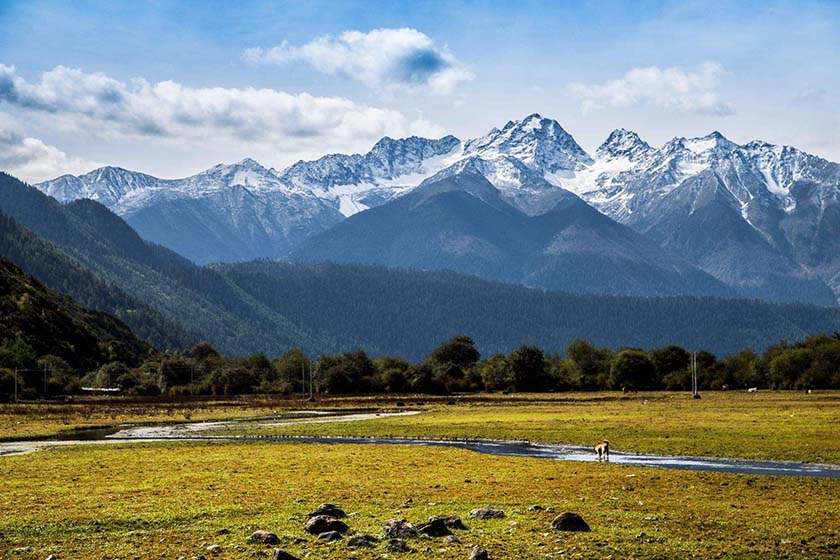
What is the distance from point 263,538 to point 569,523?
9.70 m

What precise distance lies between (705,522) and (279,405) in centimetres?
12245

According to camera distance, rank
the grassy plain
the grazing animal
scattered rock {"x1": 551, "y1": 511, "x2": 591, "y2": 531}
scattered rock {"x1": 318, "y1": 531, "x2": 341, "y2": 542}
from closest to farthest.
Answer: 1. the grassy plain
2. scattered rock {"x1": 318, "y1": 531, "x2": 341, "y2": 542}
3. scattered rock {"x1": 551, "y1": 511, "x2": 591, "y2": 531}
4. the grazing animal

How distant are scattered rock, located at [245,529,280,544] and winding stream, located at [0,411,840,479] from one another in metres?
27.5

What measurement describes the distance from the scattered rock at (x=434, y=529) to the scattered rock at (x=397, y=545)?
141 centimetres

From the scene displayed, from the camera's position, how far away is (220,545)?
2803 centimetres

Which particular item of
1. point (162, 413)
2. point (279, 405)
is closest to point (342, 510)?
point (162, 413)

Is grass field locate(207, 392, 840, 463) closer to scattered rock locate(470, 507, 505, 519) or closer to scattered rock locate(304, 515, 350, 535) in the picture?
scattered rock locate(470, 507, 505, 519)

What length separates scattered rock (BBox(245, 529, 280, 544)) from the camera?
28250mm

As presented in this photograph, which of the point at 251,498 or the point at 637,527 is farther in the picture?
the point at 251,498

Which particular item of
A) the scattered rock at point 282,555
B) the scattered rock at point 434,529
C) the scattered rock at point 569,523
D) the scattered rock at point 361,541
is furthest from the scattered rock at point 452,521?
the scattered rock at point 282,555

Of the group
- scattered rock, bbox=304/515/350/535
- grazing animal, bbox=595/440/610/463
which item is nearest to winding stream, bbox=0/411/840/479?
grazing animal, bbox=595/440/610/463

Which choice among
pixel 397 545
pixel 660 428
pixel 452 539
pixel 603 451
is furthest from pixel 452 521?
pixel 660 428

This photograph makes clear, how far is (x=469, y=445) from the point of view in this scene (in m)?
68.5

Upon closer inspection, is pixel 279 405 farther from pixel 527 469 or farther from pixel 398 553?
pixel 398 553
